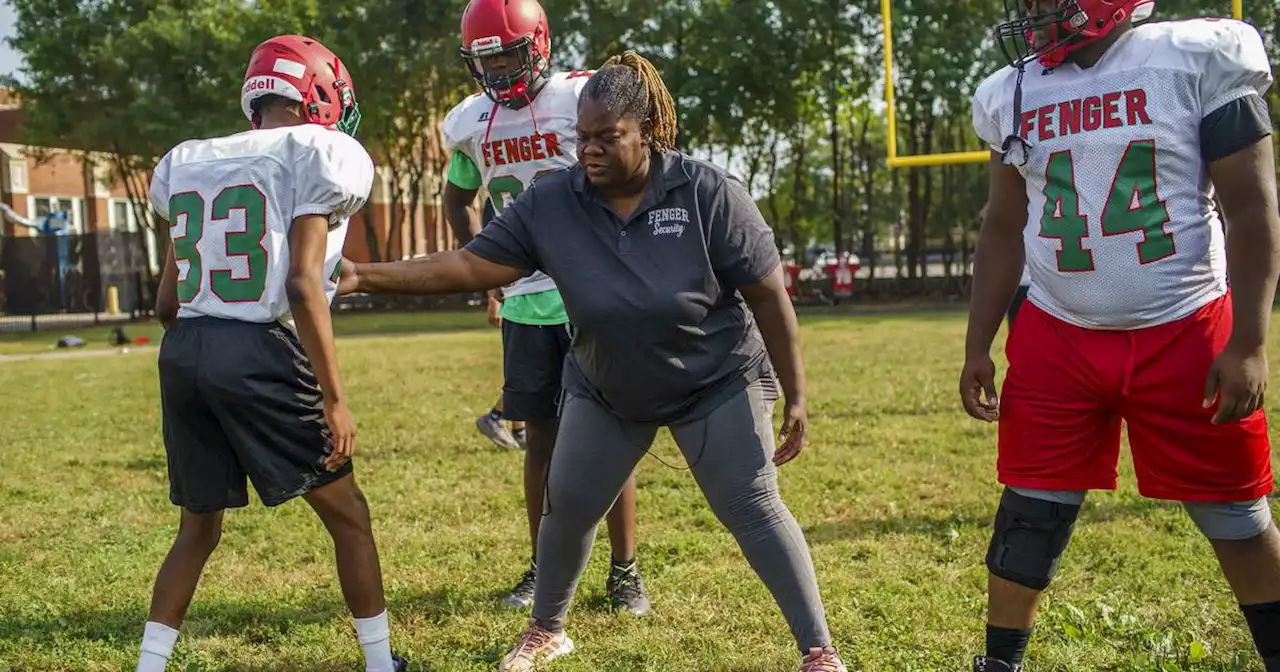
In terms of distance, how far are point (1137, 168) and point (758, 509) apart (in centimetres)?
142

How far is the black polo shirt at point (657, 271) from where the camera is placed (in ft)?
10.9

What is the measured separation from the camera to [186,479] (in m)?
3.52

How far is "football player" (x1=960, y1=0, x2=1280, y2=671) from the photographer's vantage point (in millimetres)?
2926

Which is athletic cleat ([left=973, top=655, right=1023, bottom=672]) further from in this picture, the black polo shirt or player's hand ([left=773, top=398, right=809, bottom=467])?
the black polo shirt

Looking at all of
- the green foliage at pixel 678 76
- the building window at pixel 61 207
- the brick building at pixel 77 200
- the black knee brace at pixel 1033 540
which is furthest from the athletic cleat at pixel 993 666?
the building window at pixel 61 207

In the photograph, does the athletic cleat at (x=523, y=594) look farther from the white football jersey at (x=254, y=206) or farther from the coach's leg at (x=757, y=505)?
the white football jersey at (x=254, y=206)

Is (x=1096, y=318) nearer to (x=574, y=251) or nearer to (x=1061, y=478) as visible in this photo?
(x=1061, y=478)

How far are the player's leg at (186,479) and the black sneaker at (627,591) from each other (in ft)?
5.09

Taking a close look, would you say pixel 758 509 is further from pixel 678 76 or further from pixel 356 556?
pixel 678 76

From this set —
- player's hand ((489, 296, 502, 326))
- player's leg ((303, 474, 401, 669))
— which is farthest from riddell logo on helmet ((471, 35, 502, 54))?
player's leg ((303, 474, 401, 669))

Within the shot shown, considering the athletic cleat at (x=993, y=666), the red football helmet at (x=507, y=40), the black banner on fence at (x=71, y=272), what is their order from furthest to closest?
the black banner on fence at (x=71, y=272), the red football helmet at (x=507, y=40), the athletic cleat at (x=993, y=666)

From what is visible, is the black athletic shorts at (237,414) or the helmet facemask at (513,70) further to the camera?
the helmet facemask at (513,70)

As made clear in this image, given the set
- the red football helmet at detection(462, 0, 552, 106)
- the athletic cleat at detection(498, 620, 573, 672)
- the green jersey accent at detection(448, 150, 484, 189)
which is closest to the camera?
the athletic cleat at detection(498, 620, 573, 672)

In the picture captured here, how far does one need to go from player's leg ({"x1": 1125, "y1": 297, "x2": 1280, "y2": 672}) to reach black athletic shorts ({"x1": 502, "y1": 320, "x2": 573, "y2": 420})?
221cm
